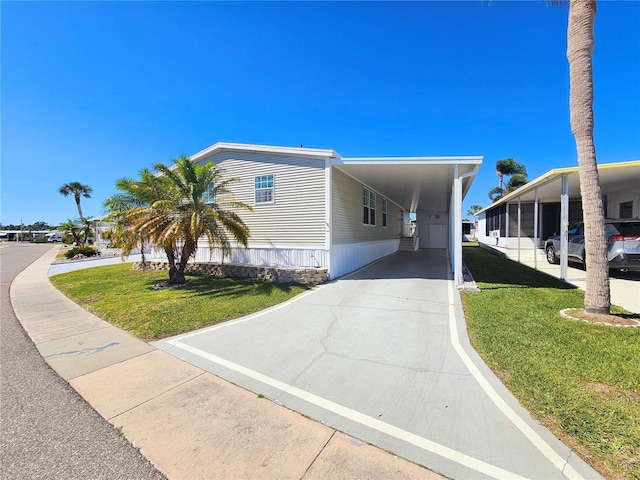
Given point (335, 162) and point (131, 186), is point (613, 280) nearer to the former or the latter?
point (335, 162)

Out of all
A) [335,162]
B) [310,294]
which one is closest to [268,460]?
[310,294]

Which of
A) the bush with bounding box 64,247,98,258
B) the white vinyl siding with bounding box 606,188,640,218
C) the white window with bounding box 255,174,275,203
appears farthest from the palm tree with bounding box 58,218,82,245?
the white vinyl siding with bounding box 606,188,640,218

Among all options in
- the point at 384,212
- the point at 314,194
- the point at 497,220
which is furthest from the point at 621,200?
the point at 314,194

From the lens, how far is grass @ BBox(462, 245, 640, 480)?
88.5 inches

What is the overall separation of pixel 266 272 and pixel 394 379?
6943 mm

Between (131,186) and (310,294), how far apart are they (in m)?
6.45

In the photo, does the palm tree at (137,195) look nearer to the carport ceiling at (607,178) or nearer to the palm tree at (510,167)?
the carport ceiling at (607,178)

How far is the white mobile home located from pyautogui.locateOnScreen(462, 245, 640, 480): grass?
10.8 ft

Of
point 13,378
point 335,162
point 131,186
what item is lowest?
point 13,378

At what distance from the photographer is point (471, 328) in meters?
5.00

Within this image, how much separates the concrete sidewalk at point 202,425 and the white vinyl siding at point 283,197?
6.14m

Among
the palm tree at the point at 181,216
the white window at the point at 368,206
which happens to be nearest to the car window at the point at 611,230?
the white window at the point at 368,206

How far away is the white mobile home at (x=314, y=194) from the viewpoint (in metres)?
9.12

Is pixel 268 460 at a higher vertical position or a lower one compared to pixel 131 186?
lower
